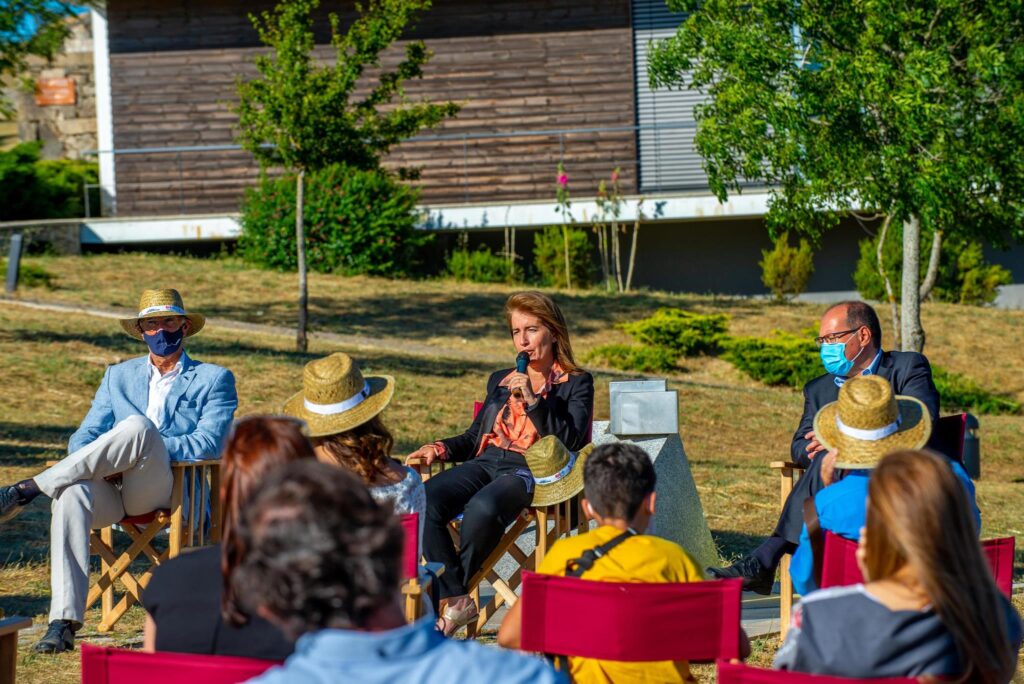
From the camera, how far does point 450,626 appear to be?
5.71m

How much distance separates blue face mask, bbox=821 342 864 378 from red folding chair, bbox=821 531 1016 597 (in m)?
2.23

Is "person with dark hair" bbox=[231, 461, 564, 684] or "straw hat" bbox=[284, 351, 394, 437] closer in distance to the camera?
"person with dark hair" bbox=[231, 461, 564, 684]

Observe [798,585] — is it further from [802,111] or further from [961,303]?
[961,303]

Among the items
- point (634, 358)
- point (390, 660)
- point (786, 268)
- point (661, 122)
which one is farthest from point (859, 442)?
point (661, 122)

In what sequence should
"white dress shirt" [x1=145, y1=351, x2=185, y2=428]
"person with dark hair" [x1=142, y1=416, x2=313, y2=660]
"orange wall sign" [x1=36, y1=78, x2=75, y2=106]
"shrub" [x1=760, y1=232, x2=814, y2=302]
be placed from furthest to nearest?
"orange wall sign" [x1=36, y1=78, x2=75, y2=106] < "shrub" [x1=760, y1=232, x2=814, y2=302] < "white dress shirt" [x1=145, y1=351, x2=185, y2=428] < "person with dark hair" [x1=142, y1=416, x2=313, y2=660]

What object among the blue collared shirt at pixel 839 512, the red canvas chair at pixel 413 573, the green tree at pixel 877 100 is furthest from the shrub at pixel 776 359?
the red canvas chair at pixel 413 573

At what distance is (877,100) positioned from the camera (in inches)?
476

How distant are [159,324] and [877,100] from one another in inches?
304

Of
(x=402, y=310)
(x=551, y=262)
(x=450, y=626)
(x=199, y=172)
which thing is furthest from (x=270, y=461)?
(x=199, y=172)

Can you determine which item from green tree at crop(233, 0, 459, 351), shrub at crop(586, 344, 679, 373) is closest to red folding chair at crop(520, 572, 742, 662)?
green tree at crop(233, 0, 459, 351)

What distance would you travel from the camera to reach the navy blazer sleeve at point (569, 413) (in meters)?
6.40

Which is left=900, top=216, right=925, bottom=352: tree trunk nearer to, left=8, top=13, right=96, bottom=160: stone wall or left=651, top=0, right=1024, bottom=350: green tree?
left=651, top=0, right=1024, bottom=350: green tree

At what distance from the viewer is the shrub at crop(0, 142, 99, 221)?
25.0 meters

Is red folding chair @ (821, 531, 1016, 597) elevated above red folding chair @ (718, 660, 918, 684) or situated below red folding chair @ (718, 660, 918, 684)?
below
